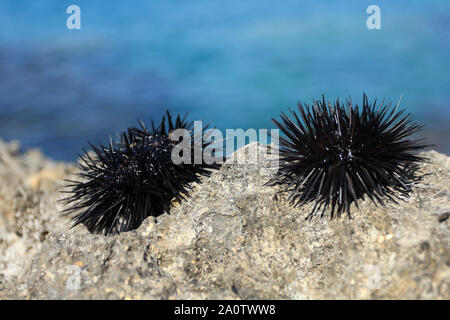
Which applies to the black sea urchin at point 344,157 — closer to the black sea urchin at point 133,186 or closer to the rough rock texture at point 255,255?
the rough rock texture at point 255,255

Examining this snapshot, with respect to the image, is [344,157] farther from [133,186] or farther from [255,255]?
[133,186]

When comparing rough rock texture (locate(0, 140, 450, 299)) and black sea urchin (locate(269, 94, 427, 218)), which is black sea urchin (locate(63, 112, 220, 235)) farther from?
black sea urchin (locate(269, 94, 427, 218))

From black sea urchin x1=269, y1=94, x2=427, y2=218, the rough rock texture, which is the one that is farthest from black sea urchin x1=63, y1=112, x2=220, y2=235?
black sea urchin x1=269, y1=94, x2=427, y2=218

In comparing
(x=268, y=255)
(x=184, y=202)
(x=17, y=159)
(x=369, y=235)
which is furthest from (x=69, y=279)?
(x=17, y=159)

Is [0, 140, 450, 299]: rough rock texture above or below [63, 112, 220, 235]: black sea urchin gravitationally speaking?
below

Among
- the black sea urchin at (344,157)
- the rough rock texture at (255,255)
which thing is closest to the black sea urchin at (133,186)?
the rough rock texture at (255,255)

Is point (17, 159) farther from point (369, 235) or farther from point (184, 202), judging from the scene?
point (369, 235)
